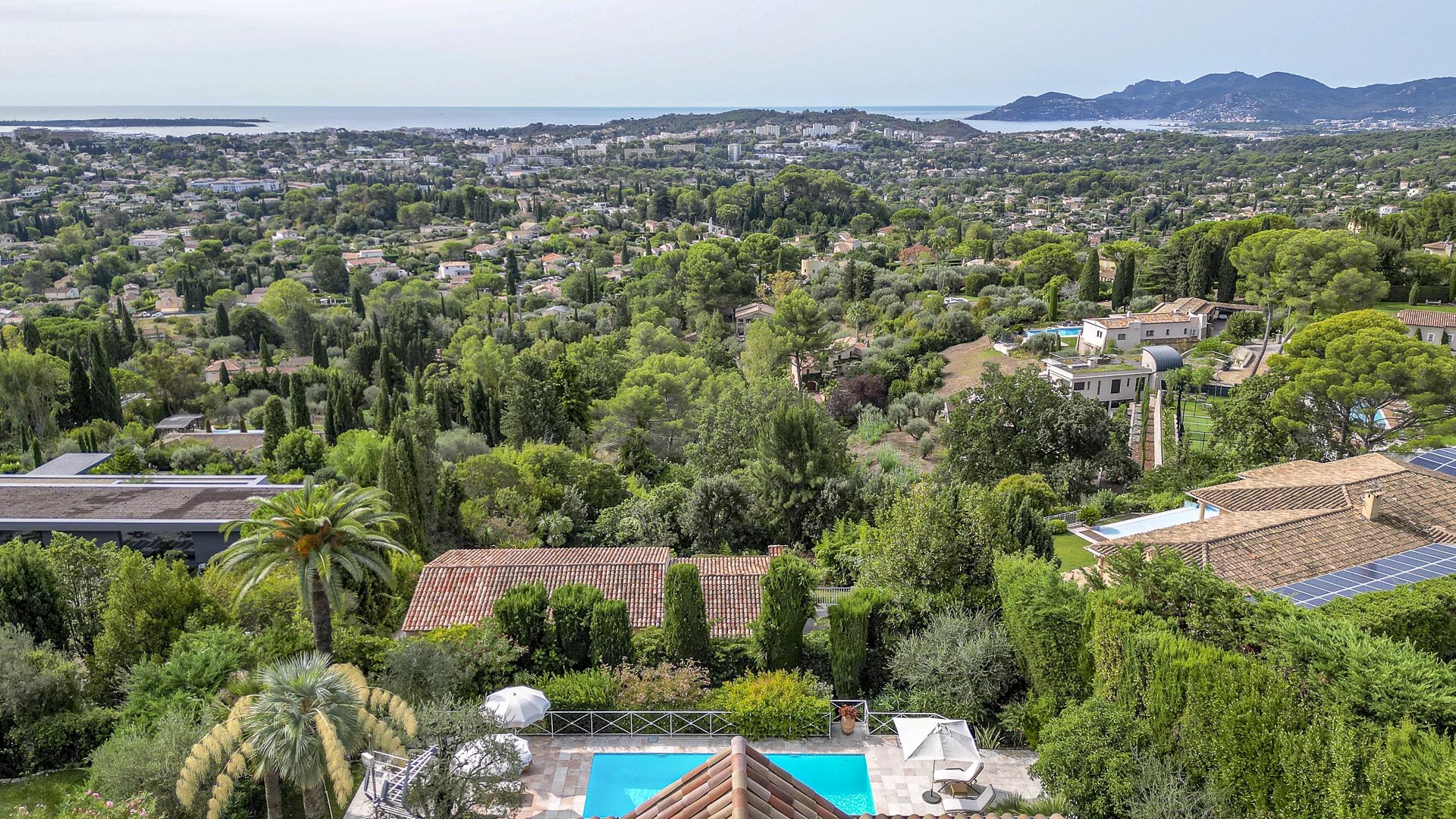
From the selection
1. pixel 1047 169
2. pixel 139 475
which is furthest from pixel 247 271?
pixel 1047 169

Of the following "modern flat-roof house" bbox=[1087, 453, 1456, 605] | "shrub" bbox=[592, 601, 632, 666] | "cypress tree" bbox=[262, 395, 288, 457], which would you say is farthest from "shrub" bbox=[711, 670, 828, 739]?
"cypress tree" bbox=[262, 395, 288, 457]

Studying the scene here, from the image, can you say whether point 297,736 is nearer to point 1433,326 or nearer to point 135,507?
point 135,507

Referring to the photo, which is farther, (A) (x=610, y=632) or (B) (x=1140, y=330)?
(B) (x=1140, y=330)

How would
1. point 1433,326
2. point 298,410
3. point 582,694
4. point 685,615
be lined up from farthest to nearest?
point 1433,326 < point 298,410 < point 685,615 < point 582,694

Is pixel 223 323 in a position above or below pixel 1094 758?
below

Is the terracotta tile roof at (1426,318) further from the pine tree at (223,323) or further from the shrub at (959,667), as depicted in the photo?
the pine tree at (223,323)

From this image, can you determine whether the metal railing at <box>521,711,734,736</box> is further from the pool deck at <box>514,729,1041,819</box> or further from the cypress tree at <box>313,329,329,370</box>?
the cypress tree at <box>313,329,329,370</box>

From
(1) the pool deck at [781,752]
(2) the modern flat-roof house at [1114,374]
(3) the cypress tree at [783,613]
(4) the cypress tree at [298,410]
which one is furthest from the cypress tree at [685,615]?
(4) the cypress tree at [298,410]

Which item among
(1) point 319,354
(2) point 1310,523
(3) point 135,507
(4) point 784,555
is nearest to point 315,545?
(4) point 784,555
